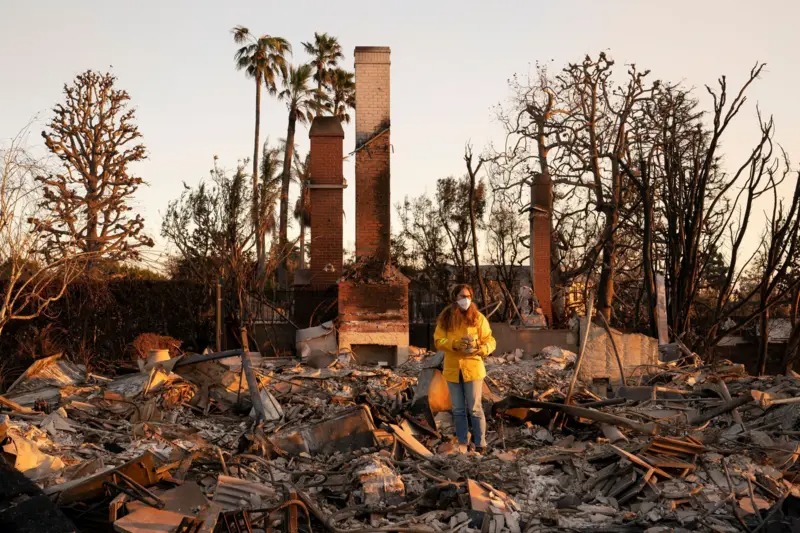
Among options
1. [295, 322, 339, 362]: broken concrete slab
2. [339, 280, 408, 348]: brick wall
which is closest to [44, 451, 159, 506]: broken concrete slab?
[295, 322, 339, 362]: broken concrete slab

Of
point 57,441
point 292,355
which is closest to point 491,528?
point 57,441

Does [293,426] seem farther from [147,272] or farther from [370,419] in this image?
[147,272]

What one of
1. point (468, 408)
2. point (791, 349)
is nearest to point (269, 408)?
point (468, 408)

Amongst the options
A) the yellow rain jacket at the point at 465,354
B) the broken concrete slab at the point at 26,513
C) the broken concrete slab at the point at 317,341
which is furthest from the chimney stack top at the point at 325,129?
the broken concrete slab at the point at 26,513

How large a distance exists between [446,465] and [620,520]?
1778mm

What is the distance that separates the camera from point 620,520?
264 inches

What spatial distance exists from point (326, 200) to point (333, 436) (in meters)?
8.62

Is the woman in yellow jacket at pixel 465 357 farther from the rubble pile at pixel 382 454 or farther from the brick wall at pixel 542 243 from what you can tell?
the brick wall at pixel 542 243

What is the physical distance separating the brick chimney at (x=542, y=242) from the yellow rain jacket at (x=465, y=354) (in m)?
11.3

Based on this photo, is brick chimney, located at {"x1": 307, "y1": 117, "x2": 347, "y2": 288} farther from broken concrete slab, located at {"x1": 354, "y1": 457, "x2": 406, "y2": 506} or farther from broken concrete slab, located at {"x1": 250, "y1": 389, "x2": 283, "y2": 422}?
broken concrete slab, located at {"x1": 354, "y1": 457, "x2": 406, "y2": 506}

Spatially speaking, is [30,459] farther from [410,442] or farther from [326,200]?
[326,200]

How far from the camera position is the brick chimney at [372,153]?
629 inches

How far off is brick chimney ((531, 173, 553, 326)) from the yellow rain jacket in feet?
37.2

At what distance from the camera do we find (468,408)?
893 cm
